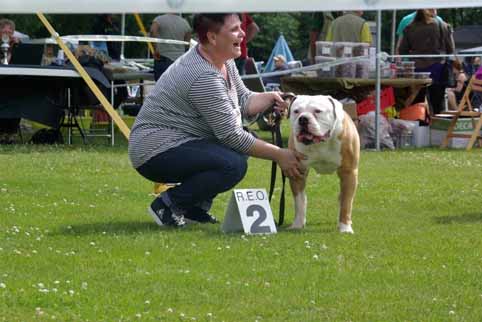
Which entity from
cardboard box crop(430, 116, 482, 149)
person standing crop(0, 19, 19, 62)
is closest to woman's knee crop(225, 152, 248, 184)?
cardboard box crop(430, 116, 482, 149)

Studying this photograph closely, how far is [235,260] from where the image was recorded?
550cm

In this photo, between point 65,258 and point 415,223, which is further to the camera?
point 415,223

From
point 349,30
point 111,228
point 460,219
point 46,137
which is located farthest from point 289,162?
point 349,30

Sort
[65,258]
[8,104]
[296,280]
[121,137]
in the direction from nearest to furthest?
[296,280], [65,258], [8,104], [121,137]

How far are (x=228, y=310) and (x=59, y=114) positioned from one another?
875 cm

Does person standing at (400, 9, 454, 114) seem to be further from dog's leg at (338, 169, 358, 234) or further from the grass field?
dog's leg at (338, 169, 358, 234)

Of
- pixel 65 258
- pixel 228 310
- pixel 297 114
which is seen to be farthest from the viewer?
A: pixel 297 114

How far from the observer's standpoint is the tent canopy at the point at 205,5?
7.45 meters

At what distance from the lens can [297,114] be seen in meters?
6.22

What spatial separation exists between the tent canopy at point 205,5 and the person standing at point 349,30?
655cm

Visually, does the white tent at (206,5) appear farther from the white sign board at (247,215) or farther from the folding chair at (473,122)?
the folding chair at (473,122)

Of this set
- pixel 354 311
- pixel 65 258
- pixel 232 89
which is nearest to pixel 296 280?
pixel 354 311

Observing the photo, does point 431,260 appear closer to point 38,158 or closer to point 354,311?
point 354,311

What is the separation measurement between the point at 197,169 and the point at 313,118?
0.79 metres
